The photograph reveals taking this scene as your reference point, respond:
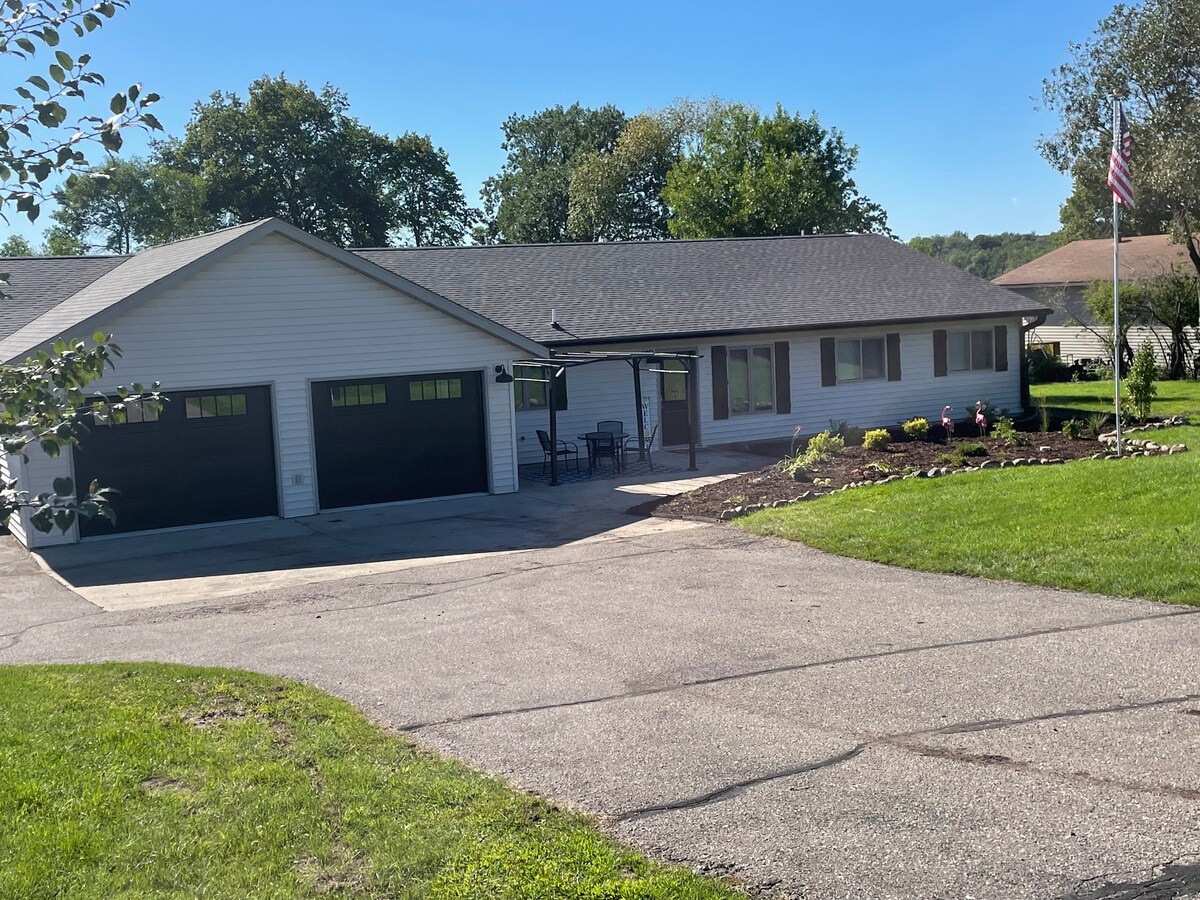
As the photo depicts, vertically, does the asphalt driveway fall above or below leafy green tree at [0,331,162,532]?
below

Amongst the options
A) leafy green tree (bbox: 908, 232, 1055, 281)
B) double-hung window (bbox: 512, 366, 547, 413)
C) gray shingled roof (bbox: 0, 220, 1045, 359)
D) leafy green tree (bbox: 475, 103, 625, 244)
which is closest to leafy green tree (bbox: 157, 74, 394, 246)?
leafy green tree (bbox: 475, 103, 625, 244)

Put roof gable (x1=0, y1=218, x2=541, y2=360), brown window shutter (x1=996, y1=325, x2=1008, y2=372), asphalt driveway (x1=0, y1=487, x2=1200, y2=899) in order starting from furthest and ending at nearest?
brown window shutter (x1=996, y1=325, x2=1008, y2=372)
roof gable (x1=0, y1=218, x2=541, y2=360)
asphalt driveway (x1=0, y1=487, x2=1200, y2=899)

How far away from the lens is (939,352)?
2761 cm

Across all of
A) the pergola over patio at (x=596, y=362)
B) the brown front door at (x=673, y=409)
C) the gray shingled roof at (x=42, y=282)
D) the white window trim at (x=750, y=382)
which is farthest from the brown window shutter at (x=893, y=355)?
the gray shingled roof at (x=42, y=282)

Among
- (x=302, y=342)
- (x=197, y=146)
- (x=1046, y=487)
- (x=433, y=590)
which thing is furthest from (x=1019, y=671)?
(x=197, y=146)

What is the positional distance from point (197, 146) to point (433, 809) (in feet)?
177

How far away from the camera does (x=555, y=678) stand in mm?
9094

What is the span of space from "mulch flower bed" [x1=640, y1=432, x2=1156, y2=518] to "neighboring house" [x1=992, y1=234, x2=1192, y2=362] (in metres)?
15.9

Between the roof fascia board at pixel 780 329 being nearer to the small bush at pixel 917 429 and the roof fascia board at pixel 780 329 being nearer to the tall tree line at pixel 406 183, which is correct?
the small bush at pixel 917 429

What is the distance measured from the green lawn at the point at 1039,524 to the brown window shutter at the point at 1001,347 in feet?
34.1

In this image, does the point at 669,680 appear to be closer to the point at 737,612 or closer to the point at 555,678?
the point at 555,678

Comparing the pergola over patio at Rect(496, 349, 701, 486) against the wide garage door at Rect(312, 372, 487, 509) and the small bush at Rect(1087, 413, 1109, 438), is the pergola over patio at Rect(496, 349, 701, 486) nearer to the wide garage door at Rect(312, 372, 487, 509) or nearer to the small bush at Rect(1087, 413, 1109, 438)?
the wide garage door at Rect(312, 372, 487, 509)

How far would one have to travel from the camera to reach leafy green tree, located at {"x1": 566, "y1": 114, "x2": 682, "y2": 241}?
65062mm

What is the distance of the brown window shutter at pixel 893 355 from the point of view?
26812 mm
